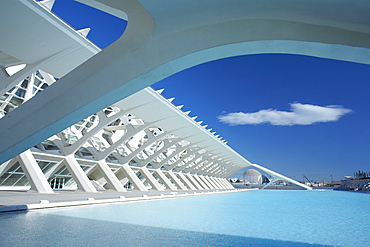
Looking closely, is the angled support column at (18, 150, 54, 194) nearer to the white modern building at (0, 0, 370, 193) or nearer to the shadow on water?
the white modern building at (0, 0, 370, 193)

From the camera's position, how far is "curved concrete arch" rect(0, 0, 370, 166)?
4031 millimetres

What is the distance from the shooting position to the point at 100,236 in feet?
17.7

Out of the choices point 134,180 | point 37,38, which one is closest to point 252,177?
point 134,180

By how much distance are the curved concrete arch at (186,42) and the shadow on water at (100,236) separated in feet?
6.24

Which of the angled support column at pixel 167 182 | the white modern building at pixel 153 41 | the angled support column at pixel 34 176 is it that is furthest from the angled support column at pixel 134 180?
the white modern building at pixel 153 41

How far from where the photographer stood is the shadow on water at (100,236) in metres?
4.81

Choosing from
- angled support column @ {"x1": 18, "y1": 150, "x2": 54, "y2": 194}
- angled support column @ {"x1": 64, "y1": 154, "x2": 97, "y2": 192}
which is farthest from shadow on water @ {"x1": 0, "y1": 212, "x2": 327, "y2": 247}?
angled support column @ {"x1": 64, "y1": 154, "x2": 97, "y2": 192}

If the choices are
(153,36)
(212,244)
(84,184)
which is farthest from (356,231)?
(84,184)

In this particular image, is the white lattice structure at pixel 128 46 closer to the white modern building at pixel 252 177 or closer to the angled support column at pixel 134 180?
the angled support column at pixel 134 180

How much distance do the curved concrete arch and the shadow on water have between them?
190 centimetres

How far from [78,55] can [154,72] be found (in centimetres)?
588

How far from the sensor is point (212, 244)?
5094mm

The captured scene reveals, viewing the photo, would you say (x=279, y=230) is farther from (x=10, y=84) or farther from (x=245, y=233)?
(x=10, y=84)

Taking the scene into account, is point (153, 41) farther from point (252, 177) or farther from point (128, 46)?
point (252, 177)
